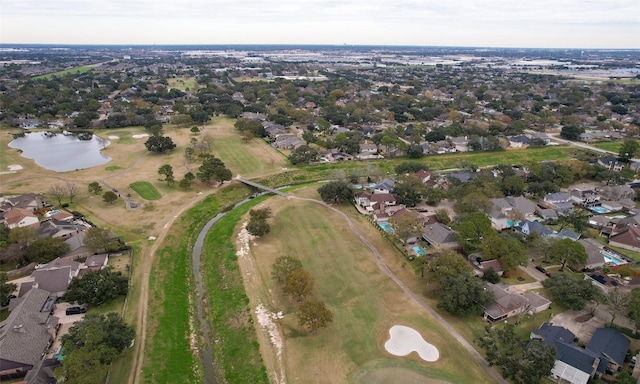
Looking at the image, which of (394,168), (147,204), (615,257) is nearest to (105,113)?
(147,204)

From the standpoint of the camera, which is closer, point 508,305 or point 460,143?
point 508,305

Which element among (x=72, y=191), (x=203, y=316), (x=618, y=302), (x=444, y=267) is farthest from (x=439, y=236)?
(x=72, y=191)

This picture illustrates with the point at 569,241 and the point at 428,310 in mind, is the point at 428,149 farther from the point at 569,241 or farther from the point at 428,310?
the point at 428,310

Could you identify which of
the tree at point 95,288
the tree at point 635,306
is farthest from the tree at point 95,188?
the tree at point 635,306

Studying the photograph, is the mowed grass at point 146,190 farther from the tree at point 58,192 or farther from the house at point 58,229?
the house at point 58,229

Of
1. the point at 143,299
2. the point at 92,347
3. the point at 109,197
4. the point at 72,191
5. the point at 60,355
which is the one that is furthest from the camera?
the point at 72,191

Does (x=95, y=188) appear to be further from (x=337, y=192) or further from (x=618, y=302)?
(x=618, y=302)
